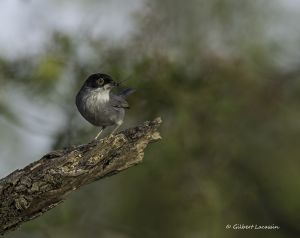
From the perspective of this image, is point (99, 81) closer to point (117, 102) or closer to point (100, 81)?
point (100, 81)

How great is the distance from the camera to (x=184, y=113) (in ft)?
35.6

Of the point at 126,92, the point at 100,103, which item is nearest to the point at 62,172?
the point at 100,103

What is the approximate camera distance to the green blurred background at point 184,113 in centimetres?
973

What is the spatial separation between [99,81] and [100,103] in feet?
0.84

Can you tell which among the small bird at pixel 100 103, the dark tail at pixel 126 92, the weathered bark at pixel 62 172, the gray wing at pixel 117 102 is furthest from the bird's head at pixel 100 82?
the weathered bark at pixel 62 172

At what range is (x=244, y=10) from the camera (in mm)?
12086

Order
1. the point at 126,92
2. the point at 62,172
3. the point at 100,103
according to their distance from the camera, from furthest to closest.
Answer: the point at 126,92 < the point at 100,103 < the point at 62,172

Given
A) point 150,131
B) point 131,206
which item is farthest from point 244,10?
point 150,131

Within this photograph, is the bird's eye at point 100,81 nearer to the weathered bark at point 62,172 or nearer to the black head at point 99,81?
the black head at point 99,81

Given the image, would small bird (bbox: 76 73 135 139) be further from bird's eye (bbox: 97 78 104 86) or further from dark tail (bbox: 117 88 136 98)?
dark tail (bbox: 117 88 136 98)

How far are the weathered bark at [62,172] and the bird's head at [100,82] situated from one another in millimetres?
2570

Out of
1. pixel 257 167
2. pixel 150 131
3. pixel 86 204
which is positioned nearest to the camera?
pixel 150 131

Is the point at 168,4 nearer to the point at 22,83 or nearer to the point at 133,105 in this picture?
the point at 133,105

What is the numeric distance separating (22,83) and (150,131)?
3.99m
